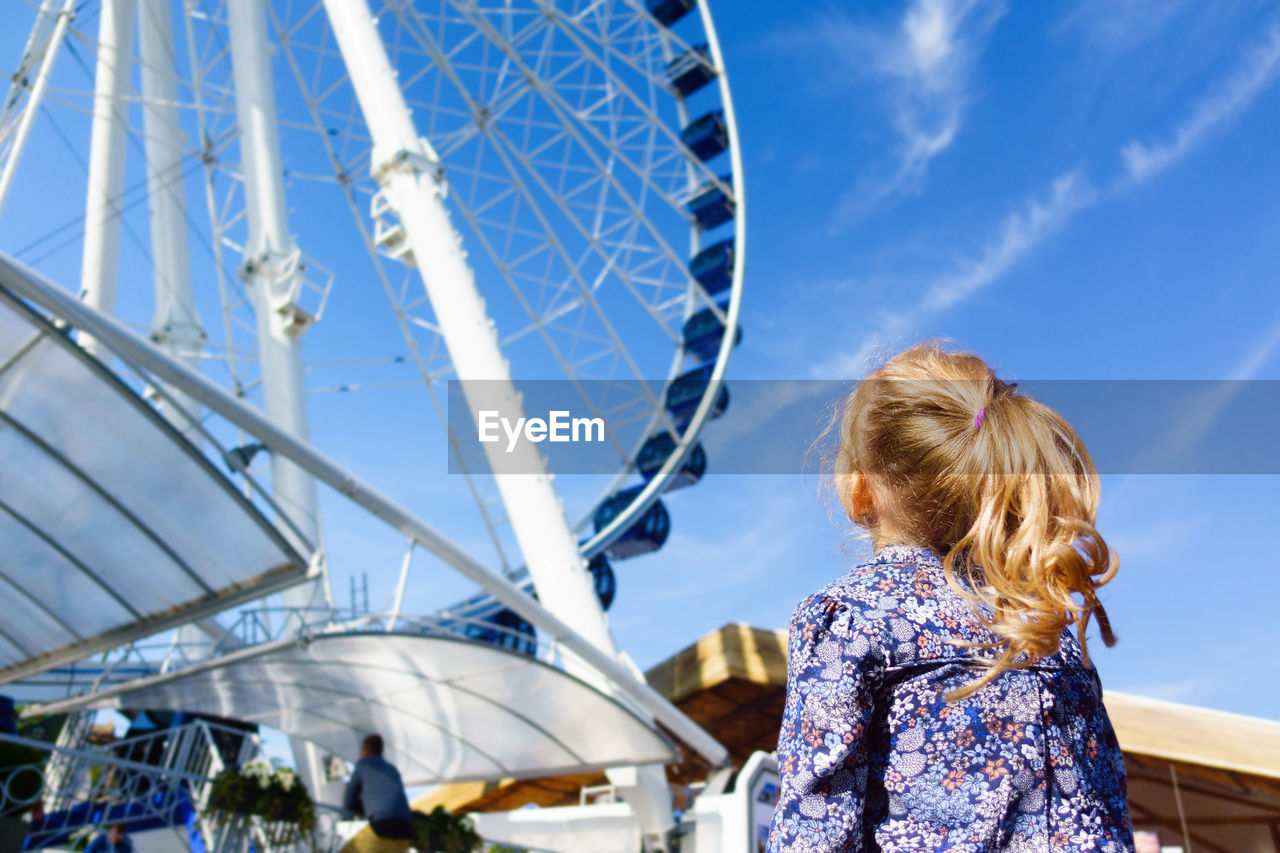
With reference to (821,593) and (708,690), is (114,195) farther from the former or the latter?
(821,593)

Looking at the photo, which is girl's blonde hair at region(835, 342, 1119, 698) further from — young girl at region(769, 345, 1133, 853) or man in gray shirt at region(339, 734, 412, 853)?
man in gray shirt at region(339, 734, 412, 853)

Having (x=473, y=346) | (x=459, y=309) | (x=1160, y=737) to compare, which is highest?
(x=459, y=309)

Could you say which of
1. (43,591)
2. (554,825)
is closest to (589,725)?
(554,825)

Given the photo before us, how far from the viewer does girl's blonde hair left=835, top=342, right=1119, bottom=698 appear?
1075 mm

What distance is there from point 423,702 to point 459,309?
423cm

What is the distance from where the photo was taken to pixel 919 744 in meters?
1.08

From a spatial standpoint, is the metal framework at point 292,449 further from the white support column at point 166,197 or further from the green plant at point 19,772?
the white support column at point 166,197

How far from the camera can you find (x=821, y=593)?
3.70 feet

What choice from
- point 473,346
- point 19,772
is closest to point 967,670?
point 19,772

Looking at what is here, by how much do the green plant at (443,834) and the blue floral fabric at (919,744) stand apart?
7.56 metres

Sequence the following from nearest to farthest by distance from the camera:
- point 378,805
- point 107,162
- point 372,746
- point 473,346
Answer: point 378,805
point 372,746
point 473,346
point 107,162

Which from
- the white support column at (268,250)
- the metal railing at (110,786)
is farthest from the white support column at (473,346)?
the metal railing at (110,786)

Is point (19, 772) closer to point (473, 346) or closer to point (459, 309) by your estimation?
point (473, 346)

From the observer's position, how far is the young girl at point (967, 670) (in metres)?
1.04
